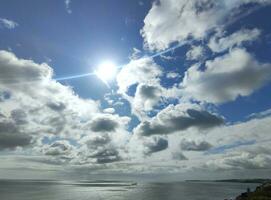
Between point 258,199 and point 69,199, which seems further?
point 69,199

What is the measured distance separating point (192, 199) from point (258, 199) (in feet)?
275

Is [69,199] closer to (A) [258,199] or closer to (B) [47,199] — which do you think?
(B) [47,199]

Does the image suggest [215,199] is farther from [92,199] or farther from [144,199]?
[92,199]

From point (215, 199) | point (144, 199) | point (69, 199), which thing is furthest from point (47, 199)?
point (215, 199)

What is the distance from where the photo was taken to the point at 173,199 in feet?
483

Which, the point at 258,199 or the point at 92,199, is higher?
the point at 92,199

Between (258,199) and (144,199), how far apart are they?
279 ft

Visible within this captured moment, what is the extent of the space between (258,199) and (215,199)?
85814 mm

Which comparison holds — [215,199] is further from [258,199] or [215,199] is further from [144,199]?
[258,199]

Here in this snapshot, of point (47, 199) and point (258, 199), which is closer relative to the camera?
point (258, 199)

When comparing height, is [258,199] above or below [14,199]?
below

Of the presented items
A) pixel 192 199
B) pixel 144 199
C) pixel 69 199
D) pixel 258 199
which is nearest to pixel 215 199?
pixel 192 199

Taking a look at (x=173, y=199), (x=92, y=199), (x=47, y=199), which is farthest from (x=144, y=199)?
(x=47, y=199)

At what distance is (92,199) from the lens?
5709 inches
